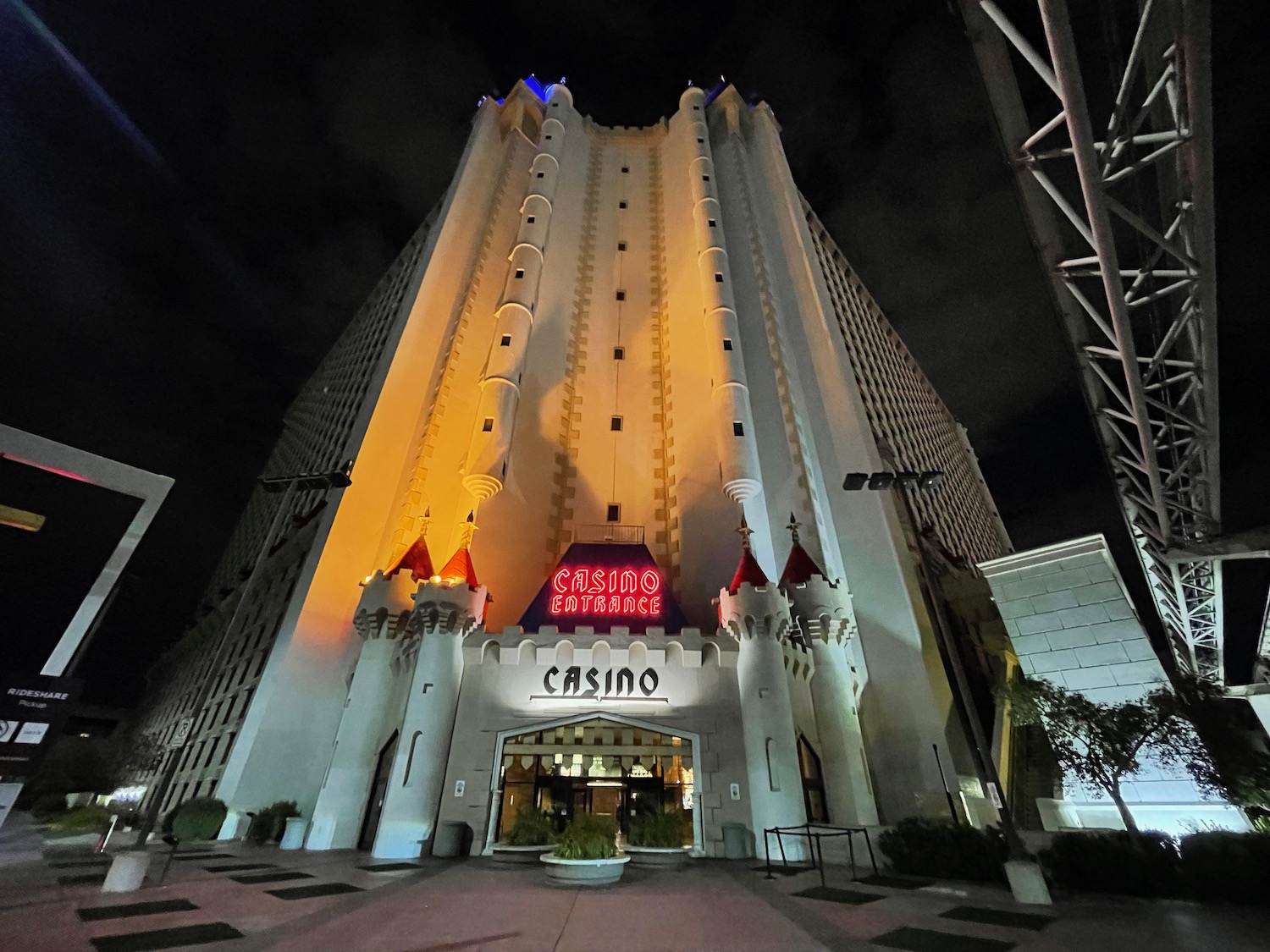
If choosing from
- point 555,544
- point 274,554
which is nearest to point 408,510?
point 555,544

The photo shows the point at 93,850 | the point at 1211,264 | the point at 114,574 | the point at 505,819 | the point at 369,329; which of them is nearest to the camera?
the point at 1211,264

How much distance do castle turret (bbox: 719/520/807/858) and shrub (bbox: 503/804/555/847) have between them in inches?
241

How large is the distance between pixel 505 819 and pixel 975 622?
27.6m

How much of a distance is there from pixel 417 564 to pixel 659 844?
1330 cm

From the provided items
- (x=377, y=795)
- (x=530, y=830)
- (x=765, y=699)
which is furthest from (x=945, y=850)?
(x=377, y=795)

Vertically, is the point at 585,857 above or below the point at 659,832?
below

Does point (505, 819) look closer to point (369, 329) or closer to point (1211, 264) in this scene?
point (1211, 264)

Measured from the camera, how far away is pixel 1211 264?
10922 mm

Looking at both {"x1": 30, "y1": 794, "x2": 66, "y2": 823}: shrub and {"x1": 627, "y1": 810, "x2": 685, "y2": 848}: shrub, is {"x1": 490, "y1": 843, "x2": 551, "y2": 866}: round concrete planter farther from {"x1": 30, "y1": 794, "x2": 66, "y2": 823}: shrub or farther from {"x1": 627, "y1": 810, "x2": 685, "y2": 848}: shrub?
{"x1": 30, "y1": 794, "x2": 66, "y2": 823}: shrub

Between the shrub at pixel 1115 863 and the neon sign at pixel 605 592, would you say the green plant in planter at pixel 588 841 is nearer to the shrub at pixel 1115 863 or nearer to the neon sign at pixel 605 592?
the shrub at pixel 1115 863

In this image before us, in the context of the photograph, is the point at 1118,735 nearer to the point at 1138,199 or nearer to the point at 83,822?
the point at 1138,199

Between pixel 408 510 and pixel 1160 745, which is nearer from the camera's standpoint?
pixel 1160 745

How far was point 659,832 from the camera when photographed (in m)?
14.6

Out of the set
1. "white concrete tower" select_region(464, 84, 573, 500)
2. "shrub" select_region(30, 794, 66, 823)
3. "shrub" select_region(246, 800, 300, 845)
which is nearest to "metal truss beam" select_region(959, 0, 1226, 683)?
"white concrete tower" select_region(464, 84, 573, 500)
